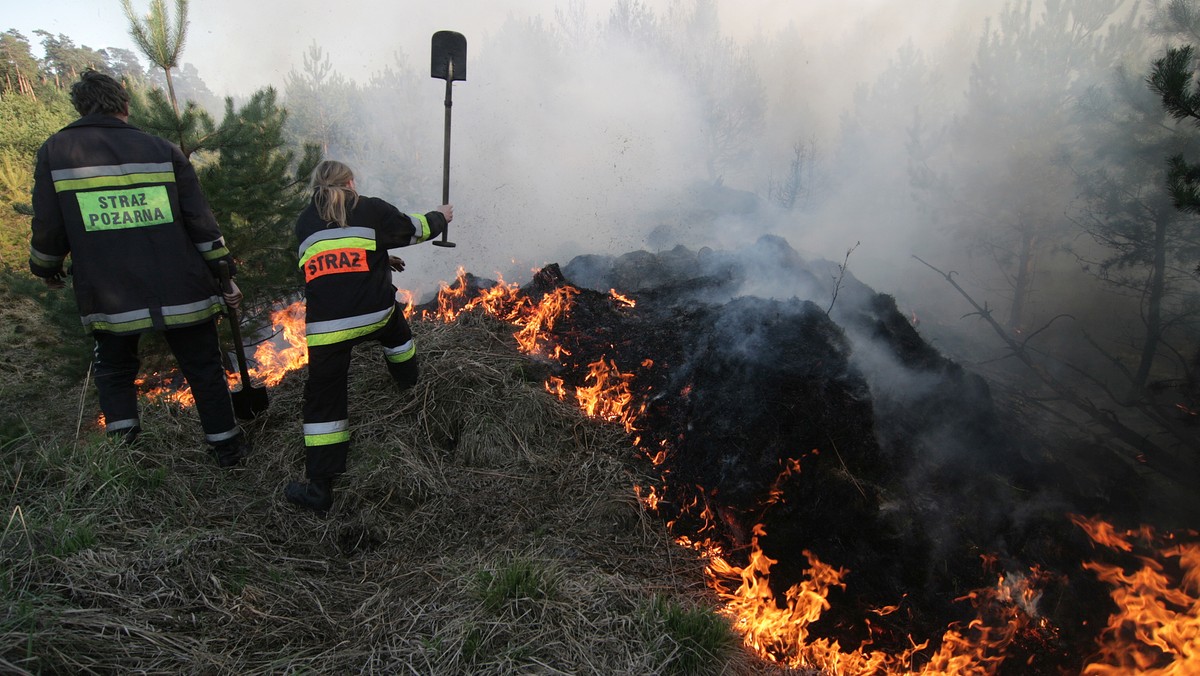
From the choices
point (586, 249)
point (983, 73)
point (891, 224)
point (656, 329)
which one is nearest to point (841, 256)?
point (891, 224)

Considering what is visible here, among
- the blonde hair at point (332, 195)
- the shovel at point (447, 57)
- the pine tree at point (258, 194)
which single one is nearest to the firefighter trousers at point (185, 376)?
the blonde hair at point (332, 195)

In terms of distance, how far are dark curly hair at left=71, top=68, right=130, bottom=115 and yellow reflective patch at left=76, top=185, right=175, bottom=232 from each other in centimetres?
47

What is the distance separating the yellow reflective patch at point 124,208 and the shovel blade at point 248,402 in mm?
1196

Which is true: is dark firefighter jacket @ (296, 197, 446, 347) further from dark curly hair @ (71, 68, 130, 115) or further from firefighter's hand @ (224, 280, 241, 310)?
dark curly hair @ (71, 68, 130, 115)

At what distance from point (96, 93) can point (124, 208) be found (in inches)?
24.7

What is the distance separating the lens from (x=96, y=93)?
3.07 m

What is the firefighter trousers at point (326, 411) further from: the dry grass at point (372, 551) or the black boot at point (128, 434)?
the black boot at point (128, 434)

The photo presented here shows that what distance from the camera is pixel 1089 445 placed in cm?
386

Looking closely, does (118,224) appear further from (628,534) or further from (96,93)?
(628,534)

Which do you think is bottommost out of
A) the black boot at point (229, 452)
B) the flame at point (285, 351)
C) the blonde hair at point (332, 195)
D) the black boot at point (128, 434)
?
the flame at point (285, 351)

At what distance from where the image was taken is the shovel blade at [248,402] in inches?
150

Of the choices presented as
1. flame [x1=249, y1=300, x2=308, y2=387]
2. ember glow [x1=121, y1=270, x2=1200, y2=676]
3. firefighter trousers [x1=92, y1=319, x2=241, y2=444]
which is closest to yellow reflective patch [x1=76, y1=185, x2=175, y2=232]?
firefighter trousers [x1=92, y1=319, x2=241, y2=444]

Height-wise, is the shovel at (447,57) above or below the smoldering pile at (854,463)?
above

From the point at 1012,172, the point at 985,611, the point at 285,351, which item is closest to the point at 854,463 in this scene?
the point at 985,611
